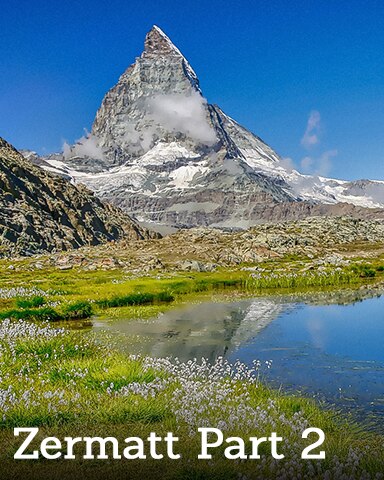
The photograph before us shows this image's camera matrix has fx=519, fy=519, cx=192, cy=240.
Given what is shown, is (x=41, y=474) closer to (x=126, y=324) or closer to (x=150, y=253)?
(x=126, y=324)

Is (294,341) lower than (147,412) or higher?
lower

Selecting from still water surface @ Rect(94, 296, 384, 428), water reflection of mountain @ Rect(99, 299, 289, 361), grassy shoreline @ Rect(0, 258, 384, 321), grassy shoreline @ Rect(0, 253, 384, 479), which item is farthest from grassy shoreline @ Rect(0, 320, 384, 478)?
grassy shoreline @ Rect(0, 258, 384, 321)

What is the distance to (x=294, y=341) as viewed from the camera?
36406mm

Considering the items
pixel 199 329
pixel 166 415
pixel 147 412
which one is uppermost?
pixel 147 412

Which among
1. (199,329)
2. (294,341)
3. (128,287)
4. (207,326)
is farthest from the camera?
(128,287)

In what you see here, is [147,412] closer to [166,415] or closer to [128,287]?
[166,415]

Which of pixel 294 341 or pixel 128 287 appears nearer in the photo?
pixel 294 341

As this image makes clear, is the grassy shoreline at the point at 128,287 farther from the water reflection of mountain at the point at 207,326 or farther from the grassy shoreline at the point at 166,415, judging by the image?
the grassy shoreline at the point at 166,415

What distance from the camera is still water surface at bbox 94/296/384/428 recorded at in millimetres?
24188

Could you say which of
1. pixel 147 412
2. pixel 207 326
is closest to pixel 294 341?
pixel 207 326

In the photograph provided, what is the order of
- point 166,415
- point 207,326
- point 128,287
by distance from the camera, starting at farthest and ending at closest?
point 128,287, point 207,326, point 166,415

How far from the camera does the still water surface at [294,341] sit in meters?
24.2

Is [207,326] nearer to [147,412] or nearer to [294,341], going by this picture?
[294,341]

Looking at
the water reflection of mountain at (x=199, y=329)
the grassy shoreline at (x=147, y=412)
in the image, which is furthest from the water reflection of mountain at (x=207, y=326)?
the grassy shoreline at (x=147, y=412)
